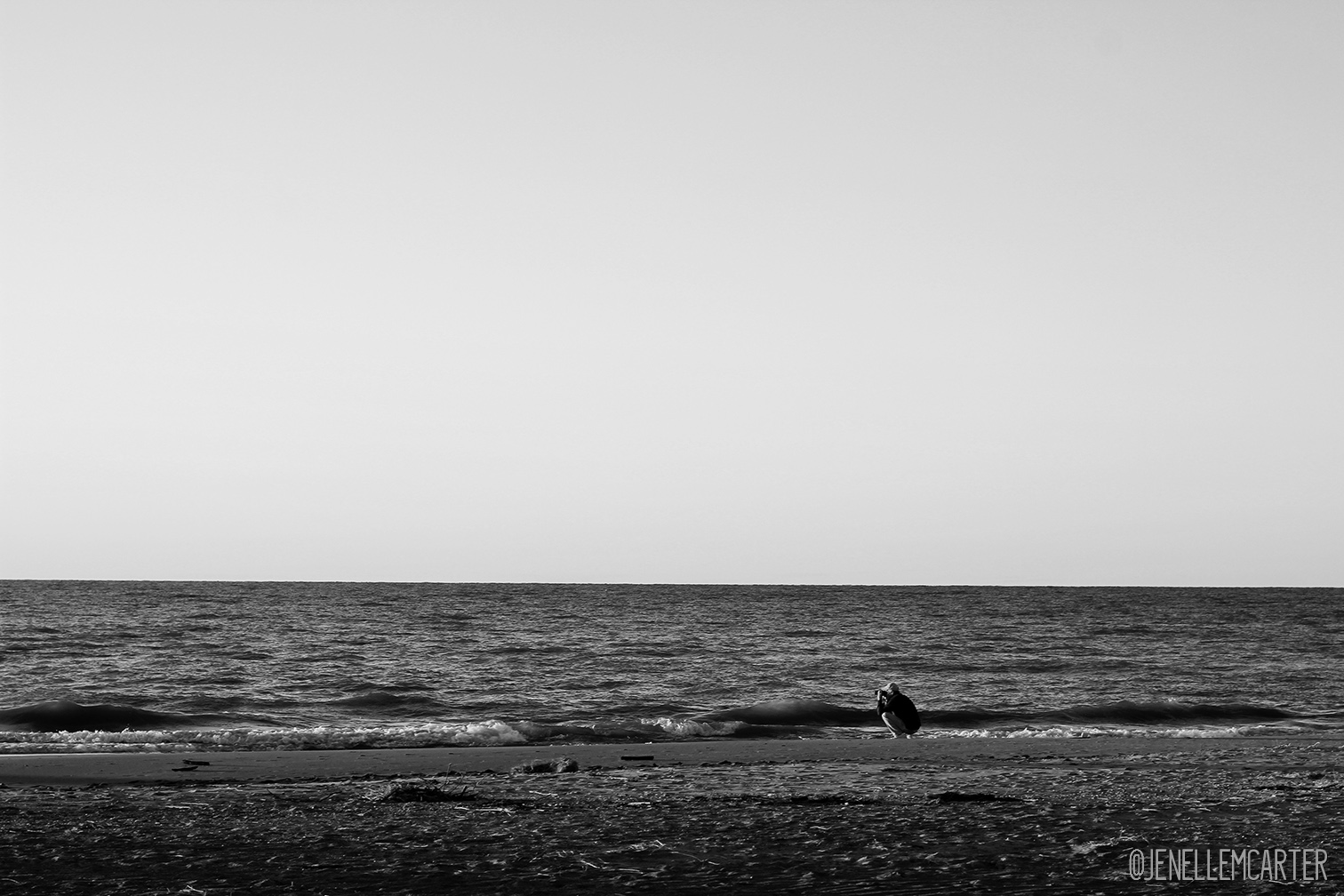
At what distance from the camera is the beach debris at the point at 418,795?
11.3 metres

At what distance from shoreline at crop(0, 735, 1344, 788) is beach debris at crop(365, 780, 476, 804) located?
2739 mm

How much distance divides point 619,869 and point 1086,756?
10375 mm

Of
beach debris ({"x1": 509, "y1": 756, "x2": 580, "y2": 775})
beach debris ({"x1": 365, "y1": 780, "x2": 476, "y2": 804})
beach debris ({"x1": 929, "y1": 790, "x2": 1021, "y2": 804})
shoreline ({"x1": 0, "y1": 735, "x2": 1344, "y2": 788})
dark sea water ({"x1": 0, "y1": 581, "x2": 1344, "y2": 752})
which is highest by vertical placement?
beach debris ({"x1": 929, "y1": 790, "x2": 1021, "y2": 804})

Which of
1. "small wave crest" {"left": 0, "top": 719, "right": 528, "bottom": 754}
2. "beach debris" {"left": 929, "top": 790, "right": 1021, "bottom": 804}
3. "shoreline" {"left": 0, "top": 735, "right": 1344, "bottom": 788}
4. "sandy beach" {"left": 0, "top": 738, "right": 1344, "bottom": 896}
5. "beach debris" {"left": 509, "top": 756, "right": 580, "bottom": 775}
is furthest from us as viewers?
"small wave crest" {"left": 0, "top": 719, "right": 528, "bottom": 754}

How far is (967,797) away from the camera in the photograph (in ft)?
37.1

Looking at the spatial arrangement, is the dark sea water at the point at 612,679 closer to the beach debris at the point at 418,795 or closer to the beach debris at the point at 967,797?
the beach debris at the point at 418,795

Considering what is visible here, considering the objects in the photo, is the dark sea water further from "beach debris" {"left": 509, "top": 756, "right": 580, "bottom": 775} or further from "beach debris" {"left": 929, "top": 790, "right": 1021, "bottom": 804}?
"beach debris" {"left": 929, "top": 790, "right": 1021, "bottom": 804}

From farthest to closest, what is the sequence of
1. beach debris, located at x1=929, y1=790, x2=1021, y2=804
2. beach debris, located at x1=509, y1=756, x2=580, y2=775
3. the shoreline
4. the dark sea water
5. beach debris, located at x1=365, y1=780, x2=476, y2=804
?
1. the dark sea water
2. the shoreline
3. beach debris, located at x1=509, y1=756, x2=580, y2=775
4. beach debris, located at x1=365, y1=780, x2=476, y2=804
5. beach debris, located at x1=929, y1=790, x2=1021, y2=804

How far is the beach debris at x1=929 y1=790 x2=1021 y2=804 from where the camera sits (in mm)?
11125

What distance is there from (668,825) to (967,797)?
327 centimetres

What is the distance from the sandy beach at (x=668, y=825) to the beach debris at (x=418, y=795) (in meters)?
0.05

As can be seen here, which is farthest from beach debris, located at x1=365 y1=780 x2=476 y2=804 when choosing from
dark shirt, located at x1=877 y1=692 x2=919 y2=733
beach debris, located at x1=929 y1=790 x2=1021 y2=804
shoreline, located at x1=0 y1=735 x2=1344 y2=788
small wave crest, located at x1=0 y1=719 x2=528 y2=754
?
dark shirt, located at x1=877 y1=692 x2=919 y2=733

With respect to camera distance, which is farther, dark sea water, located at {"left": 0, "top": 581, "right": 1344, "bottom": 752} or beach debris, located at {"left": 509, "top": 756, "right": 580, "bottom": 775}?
dark sea water, located at {"left": 0, "top": 581, "right": 1344, "bottom": 752}

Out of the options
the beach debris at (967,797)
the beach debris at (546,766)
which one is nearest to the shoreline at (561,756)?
the beach debris at (546,766)
